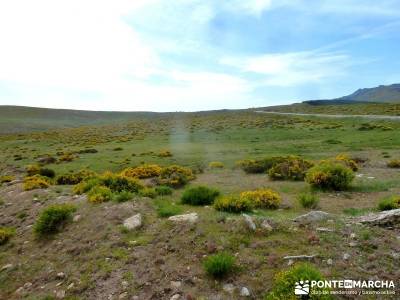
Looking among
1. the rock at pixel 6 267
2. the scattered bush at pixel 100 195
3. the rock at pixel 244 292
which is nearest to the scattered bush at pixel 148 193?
the scattered bush at pixel 100 195

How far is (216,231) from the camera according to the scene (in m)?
10.5

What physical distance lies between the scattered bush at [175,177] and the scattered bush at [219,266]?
395 inches

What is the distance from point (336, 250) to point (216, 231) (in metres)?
3.26

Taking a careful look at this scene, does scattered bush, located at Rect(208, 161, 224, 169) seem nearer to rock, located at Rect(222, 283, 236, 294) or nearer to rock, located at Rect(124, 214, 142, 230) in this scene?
rock, located at Rect(124, 214, 142, 230)

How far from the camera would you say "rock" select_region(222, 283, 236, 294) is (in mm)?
8208

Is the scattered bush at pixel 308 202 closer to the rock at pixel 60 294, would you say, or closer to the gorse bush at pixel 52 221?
the rock at pixel 60 294

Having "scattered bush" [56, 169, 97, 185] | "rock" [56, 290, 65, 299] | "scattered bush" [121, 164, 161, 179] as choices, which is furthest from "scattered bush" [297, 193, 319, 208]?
"scattered bush" [56, 169, 97, 185]

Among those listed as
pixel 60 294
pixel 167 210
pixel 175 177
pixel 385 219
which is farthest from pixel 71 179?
pixel 385 219

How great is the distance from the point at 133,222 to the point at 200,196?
2.86m

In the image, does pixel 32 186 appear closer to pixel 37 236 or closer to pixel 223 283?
pixel 37 236

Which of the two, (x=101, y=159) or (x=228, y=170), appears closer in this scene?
(x=228, y=170)

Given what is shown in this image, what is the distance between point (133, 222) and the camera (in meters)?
12.1

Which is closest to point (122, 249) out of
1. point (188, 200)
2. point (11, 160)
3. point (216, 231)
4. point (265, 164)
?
point (216, 231)

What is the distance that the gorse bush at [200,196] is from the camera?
13.7 meters
